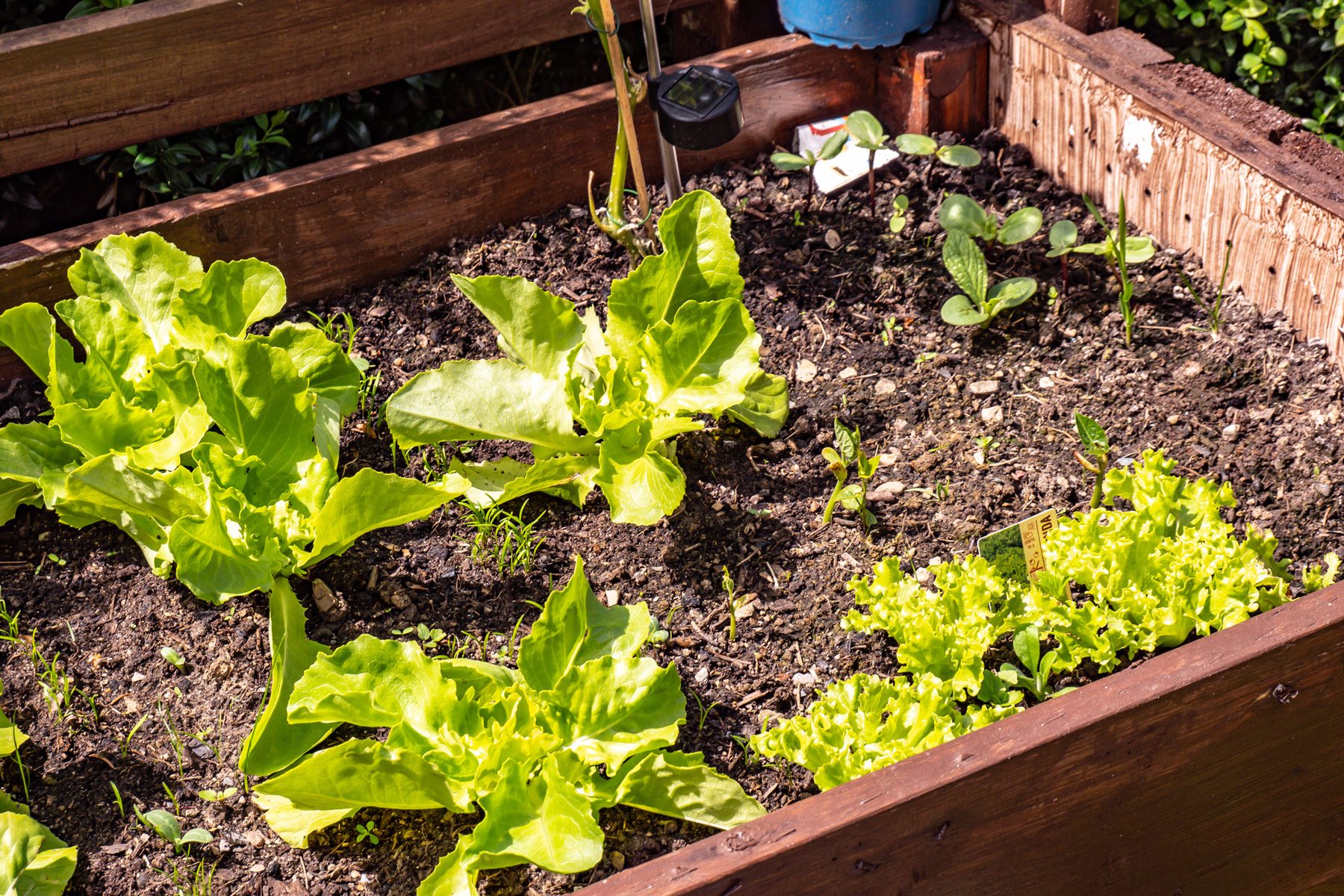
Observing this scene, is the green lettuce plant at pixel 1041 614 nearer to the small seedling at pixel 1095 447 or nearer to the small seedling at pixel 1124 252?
the small seedling at pixel 1095 447

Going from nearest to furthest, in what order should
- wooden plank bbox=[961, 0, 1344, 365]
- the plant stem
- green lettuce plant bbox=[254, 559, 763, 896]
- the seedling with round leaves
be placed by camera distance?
green lettuce plant bbox=[254, 559, 763, 896] < the plant stem < wooden plank bbox=[961, 0, 1344, 365] < the seedling with round leaves

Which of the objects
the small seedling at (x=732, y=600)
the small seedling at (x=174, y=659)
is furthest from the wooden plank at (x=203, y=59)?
the small seedling at (x=732, y=600)

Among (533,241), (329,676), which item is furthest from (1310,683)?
(533,241)

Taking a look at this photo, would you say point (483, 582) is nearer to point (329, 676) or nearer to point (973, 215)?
point (329, 676)

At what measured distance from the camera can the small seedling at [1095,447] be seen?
1.79m

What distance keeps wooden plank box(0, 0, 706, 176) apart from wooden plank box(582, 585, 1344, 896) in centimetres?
182

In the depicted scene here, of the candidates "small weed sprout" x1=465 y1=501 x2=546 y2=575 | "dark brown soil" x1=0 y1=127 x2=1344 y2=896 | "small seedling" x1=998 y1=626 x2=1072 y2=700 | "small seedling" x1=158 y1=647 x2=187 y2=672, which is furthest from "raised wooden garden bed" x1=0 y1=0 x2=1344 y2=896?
"small seedling" x1=158 y1=647 x2=187 y2=672

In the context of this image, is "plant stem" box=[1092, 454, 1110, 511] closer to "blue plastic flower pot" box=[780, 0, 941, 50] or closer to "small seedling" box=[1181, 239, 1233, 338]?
"small seedling" box=[1181, 239, 1233, 338]

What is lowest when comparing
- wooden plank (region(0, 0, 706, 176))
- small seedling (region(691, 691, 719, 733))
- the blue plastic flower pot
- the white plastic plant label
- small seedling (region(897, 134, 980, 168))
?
small seedling (region(691, 691, 719, 733))

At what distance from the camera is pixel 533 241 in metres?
2.57

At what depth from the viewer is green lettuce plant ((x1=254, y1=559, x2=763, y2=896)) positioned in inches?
59.6

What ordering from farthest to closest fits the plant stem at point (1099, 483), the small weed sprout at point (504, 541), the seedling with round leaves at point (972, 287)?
the seedling with round leaves at point (972, 287), the small weed sprout at point (504, 541), the plant stem at point (1099, 483)

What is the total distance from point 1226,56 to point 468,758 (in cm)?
273

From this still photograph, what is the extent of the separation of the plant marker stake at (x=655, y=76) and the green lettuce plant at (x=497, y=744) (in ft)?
2.96
